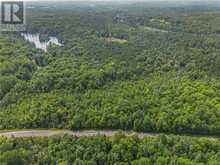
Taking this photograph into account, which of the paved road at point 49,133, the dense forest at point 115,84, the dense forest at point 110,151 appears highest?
the dense forest at point 115,84

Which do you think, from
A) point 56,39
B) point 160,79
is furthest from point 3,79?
point 56,39

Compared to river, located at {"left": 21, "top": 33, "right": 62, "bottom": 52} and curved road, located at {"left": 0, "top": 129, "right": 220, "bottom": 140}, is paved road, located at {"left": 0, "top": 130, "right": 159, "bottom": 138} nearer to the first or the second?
curved road, located at {"left": 0, "top": 129, "right": 220, "bottom": 140}

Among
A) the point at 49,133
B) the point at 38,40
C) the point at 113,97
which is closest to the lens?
the point at 49,133

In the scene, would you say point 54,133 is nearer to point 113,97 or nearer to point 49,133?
point 49,133

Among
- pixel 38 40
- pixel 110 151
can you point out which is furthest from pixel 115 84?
pixel 38 40

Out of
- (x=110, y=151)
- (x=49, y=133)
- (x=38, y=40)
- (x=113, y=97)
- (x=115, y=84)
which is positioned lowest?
(x=49, y=133)

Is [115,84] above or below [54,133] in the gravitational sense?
above

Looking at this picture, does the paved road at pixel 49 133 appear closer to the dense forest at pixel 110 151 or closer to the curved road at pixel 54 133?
the curved road at pixel 54 133

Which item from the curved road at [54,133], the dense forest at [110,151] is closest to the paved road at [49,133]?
the curved road at [54,133]

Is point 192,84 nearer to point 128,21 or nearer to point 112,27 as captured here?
point 112,27
